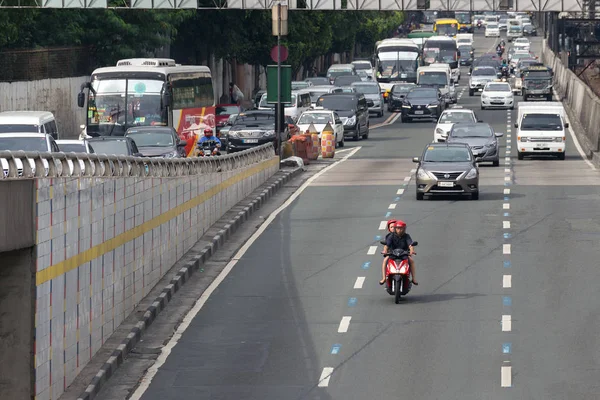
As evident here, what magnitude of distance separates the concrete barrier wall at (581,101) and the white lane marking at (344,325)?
3289cm

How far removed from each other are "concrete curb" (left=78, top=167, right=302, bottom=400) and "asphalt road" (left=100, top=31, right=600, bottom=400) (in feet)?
1.84

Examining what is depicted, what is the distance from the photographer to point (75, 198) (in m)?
16.8

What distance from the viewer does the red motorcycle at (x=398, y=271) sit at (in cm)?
2228

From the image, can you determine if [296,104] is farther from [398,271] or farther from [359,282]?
[398,271]

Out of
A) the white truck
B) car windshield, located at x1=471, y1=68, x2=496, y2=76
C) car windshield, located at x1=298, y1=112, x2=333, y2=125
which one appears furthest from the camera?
car windshield, located at x1=471, y1=68, x2=496, y2=76

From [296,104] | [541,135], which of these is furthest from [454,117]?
[296,104]

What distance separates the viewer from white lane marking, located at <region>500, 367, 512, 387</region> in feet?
55.4

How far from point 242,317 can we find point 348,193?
17.6 m

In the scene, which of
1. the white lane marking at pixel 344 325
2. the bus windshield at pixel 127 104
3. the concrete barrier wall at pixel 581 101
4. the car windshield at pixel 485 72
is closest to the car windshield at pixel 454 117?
the concrete barrier wall at pixel 581 101

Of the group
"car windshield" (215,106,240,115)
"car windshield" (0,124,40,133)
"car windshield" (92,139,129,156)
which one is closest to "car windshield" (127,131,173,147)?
"car windshield" (0,124,40,133)

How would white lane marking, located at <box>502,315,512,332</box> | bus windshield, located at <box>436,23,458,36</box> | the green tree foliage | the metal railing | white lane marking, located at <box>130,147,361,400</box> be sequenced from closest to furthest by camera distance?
1. the metal railing
2. white lane marking, located at <box>130,147,361,400</box>
3. white lane marking, located at <box>502,315,512,332</box>
4. the green tree foliage
5. bus windshield, located at <box>436,23,458,36</box>

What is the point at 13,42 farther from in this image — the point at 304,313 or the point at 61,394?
the point at 61,394

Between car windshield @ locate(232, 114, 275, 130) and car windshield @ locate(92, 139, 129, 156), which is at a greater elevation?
car windshield @ locate(92, 139, 129, 156)

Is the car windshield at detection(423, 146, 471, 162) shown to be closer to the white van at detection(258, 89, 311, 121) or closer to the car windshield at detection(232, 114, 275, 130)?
the car windshield at detection(232, 114, 275, 130)
